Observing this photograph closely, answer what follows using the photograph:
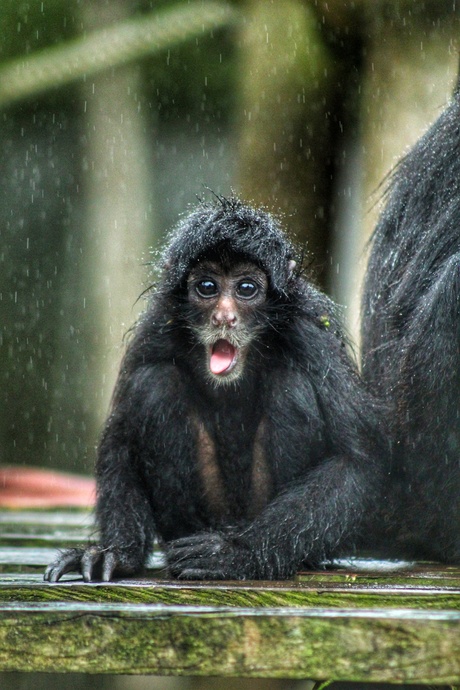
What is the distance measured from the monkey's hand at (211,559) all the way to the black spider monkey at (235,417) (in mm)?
37

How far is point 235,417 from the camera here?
4.28 meters

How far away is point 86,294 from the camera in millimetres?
9773

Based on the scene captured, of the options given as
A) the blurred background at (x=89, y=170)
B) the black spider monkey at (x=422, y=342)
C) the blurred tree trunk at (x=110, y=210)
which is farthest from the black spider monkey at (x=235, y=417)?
the blurred tree trunk at (x=110, y=210)

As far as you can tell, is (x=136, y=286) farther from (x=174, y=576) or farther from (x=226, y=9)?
(x=174, y=576)

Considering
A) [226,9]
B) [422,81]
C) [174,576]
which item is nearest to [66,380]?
[226,9]

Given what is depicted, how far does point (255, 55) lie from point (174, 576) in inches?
209

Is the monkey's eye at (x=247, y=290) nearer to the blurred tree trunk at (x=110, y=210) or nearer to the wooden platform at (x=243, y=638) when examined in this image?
the wooden platform at (x=243, y=638)

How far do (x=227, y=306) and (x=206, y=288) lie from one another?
0.15m

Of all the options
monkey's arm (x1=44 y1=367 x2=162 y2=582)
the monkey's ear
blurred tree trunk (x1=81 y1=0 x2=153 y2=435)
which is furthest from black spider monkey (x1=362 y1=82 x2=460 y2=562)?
blurred tree trunk (x1=81 y1=0 x2=153 y2=435)

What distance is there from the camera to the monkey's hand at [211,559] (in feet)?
12.1

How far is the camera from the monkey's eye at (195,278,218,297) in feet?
14.1

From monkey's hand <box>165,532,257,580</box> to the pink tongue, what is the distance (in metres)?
0.71

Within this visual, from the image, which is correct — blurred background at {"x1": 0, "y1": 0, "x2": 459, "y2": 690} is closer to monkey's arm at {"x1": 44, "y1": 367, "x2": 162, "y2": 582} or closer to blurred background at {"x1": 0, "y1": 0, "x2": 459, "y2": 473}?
blurred background at {"x1": 0, "y1": 0, "x2": 459, "y2": 473}

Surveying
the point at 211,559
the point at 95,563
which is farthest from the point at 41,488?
the point at 211,559
